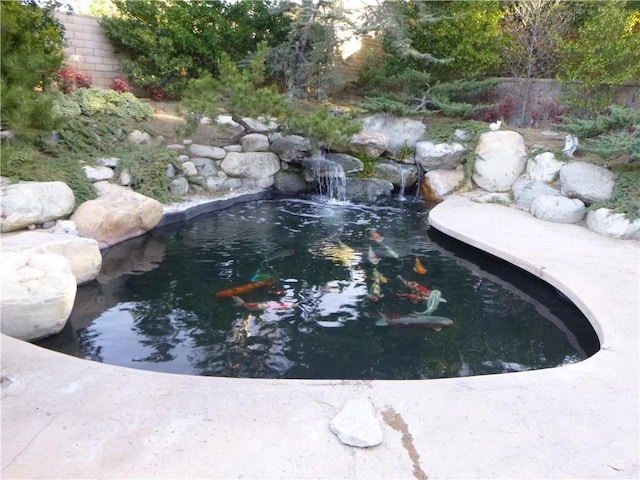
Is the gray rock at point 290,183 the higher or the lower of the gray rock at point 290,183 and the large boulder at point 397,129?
the lower

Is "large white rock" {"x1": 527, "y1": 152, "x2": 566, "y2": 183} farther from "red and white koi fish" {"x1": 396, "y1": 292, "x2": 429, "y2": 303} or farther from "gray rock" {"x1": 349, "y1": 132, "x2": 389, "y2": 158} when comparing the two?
"red and white koi fish" {"x1": 396, "y1": 292, "x2": 429, "y2": 303}

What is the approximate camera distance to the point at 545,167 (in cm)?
720

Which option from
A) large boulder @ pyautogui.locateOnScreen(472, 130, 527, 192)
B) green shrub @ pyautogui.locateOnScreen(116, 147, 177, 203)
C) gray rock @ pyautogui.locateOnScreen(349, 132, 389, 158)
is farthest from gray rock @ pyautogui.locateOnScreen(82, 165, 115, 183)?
large boulder @ pyautogui.locateOnScreen(472, 130, 527, 192)

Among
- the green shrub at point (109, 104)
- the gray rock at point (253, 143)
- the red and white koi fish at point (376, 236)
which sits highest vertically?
the green shrub at point (109, 104)

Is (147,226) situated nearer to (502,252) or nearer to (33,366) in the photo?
(33,366)

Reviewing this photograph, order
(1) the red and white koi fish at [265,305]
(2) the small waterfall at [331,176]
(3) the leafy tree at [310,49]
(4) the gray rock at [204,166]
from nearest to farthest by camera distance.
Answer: (1) the red and white koi fish at [265,305], (4) the gray rock at [204,166], (2) the small waterfall at [331,176], (3) the leafy tree at [310,49]

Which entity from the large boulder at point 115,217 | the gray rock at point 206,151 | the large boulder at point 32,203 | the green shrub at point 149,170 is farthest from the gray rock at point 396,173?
the large boulder at point 32,203

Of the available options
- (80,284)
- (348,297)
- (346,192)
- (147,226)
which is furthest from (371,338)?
(346,192)

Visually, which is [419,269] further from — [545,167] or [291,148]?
[291,148]

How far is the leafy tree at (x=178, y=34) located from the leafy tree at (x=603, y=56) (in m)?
6.78

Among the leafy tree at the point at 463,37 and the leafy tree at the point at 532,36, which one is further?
the leafy tree at the point at 463,37

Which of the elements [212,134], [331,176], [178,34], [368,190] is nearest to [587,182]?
[368,190]

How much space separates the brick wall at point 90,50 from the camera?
29.6 feet

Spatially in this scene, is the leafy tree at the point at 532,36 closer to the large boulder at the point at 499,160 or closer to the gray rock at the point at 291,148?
the large boulder at the point at 499,160
